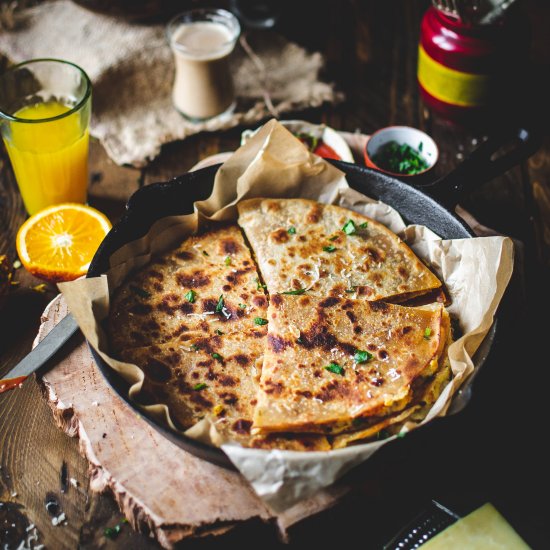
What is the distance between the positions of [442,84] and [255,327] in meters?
2.17

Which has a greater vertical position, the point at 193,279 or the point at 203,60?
the point at 203,60

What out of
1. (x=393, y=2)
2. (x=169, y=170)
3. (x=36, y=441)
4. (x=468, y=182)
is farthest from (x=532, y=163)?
(x=36, y=441)

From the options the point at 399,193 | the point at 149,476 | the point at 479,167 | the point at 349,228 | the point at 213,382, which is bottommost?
the point at 149,476

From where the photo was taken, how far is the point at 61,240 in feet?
11.3

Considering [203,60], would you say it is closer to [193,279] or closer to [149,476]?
[193,279]

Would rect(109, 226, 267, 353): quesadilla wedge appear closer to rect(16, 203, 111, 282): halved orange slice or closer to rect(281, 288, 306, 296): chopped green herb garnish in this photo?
rect(281, 288, 306, 296): chopped green herb garnish

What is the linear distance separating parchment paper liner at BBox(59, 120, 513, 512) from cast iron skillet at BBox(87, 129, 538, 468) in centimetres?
6

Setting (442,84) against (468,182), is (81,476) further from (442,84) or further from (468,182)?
(442,84)

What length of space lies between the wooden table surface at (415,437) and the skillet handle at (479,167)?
0.47ft

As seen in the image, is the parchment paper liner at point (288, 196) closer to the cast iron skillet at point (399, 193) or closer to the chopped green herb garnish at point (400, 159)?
the cast iron skillet at point (399, 193)

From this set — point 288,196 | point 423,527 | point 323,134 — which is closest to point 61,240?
point 288,196

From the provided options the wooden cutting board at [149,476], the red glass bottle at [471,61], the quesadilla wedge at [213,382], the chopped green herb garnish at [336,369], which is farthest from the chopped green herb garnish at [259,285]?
the red glass bottle at [471,61]

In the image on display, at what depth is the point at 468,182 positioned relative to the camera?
3.18 metres

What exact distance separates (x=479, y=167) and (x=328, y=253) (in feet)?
2.65
